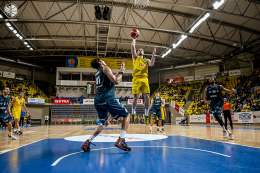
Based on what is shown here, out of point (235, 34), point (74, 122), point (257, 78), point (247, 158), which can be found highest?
point (235, 34)

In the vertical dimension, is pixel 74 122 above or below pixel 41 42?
below

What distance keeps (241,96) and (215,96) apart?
65.5ft

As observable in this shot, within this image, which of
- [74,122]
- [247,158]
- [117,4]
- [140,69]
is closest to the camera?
[247,158]

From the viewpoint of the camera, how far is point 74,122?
93.1 ft

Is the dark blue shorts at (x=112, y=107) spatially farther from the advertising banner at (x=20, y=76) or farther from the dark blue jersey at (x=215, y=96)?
the advertising banner at (x=20, y=76)

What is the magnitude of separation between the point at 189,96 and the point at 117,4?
847 inches

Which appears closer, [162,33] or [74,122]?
[162,33]

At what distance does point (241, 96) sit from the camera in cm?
2234

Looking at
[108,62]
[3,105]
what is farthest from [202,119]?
[3,105]

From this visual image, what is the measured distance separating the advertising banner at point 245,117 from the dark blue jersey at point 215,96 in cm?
1314

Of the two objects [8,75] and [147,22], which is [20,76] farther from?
[147,22]

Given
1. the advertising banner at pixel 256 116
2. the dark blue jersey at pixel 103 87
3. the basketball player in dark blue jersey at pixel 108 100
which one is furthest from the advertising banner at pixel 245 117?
the dark blue jersey at pixel 103 87

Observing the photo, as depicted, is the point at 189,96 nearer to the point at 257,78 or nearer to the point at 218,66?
the point at 218,66

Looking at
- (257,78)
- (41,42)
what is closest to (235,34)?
(257,78)
